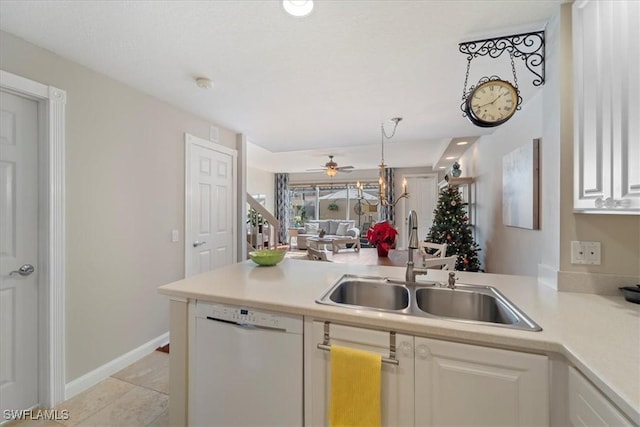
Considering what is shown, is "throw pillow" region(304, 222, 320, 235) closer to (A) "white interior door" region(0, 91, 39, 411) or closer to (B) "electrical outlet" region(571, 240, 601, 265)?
(A) "white interior door" region(0, 91, 39, 411)

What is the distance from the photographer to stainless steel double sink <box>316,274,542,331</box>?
1369 millimetres

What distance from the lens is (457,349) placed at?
3.41 ft

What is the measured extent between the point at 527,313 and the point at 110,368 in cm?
289

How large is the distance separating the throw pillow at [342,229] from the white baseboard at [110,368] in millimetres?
6584

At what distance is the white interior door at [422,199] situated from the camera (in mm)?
7512

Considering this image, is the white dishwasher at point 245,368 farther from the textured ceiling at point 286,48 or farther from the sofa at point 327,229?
the sofa at point 327,229

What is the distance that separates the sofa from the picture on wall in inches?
222

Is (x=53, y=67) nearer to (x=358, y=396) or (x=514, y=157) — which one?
(x=358, y=396)

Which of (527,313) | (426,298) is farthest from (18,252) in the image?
(527,313)

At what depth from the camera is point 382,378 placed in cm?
113

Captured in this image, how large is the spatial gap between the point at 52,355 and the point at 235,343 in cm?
148

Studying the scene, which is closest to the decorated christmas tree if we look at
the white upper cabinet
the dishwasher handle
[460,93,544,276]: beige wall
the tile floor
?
[460,93,544,276]: beige wall

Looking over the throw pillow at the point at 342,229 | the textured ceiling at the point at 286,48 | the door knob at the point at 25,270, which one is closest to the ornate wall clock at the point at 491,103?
the textured ceiling at the point at 286,48

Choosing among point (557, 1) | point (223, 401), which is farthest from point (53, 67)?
point (557, 1)
